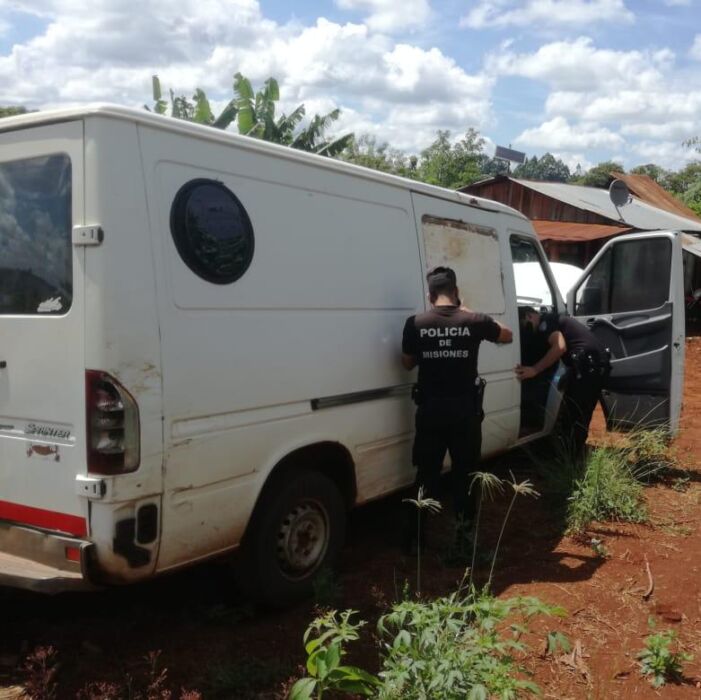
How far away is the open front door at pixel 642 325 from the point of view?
6.06m

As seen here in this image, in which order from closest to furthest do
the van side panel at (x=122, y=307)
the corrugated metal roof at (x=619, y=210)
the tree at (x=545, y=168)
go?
1. the van side panel at (x=122, y=307)
2. the corrugated metal roof at (x=619, y=210)
3. the tree at (x=545, y=168)

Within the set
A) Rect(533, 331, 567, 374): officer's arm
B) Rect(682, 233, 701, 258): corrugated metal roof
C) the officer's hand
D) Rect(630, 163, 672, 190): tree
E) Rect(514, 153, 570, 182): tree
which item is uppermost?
Rect(514, 153, 570, 182): tree

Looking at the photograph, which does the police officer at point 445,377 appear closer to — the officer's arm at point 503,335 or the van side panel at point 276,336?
the officer's arm at point 503,335

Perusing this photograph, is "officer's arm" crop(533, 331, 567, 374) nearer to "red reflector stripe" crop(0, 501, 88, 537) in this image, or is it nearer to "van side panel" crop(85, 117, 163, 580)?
"van side panel" crop(85, 117, 163, 580)

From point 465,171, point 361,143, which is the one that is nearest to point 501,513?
point 465,171

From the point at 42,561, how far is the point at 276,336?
54.8 inches

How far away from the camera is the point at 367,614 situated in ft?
12.5

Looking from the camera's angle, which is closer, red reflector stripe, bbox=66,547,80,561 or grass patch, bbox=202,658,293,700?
red reflector stripe, bbox=66,547,80,561

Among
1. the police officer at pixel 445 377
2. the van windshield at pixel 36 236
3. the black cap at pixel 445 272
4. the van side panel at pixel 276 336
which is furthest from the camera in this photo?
the black cap at pixel 445 272

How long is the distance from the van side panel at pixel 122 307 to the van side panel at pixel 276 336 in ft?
0.22

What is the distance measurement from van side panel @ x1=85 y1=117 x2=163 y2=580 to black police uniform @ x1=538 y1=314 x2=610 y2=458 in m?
3.85

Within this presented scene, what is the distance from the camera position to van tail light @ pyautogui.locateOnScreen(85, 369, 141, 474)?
9.36ft

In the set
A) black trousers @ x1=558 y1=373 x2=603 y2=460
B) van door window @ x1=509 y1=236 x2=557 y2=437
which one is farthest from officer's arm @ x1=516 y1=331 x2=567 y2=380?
black trousers @ x1=558 y1=373 x2=603 y2=460

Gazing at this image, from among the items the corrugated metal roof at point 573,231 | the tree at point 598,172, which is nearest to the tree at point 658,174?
the tree at point 598,172
